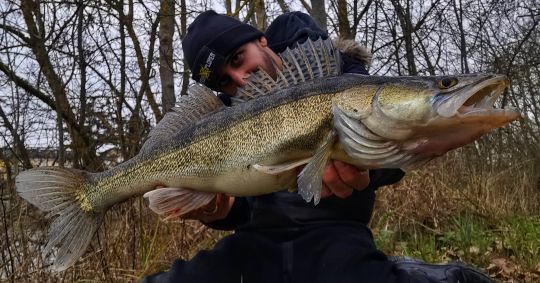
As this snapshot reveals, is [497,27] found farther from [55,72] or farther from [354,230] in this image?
[354,230]

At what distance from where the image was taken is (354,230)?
2.68 meters

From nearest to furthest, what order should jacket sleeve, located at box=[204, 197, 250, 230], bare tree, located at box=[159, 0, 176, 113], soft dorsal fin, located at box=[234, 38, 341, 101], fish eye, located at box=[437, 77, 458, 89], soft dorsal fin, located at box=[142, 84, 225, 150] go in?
fish eye, located at box=[437, 77, 458, 89], soft dorsal fin, located at box=[234, 38, 341, 101], soft dorsal fin, located at box=[142, 84, 225, 150], jacket sleeve, located at box=[204, 197, 250, 230], bare tree, located at box=[159, 0, 176, 113]

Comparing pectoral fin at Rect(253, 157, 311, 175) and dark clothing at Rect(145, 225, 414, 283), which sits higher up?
pectoral fin at Rect(253, 157, 311, 175)

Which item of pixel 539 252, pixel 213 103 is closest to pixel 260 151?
pixel 213 103

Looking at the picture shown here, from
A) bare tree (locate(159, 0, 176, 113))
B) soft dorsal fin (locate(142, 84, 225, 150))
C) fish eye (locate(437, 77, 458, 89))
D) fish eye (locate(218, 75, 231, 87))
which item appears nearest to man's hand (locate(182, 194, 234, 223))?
soft dorsal fin (locate(142, 84, 225, 150))

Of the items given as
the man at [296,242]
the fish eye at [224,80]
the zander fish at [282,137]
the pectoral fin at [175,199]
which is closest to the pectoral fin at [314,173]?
the zander fish at [282,137]

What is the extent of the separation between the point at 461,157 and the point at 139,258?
472 centimetres

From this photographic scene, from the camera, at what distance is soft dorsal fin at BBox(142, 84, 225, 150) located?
2422 mm

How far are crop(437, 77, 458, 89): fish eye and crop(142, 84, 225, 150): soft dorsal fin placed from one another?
0.87m

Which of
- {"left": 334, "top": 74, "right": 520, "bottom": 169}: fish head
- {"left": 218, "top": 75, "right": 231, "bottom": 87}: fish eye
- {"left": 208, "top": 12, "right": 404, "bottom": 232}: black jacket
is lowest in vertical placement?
{"left": 208, "top": 12, "right": 404, "bottom": 232}: black jacket

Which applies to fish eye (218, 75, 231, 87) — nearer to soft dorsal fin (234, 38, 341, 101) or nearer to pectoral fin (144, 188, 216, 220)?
soft dorsal fin (234, 38, 341, 101)

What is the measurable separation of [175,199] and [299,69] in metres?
0.66

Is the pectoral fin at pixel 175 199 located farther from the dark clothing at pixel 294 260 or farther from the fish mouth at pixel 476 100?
the fish mouth at pixel 476 100

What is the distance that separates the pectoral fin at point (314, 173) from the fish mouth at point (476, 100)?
375 millimetres
